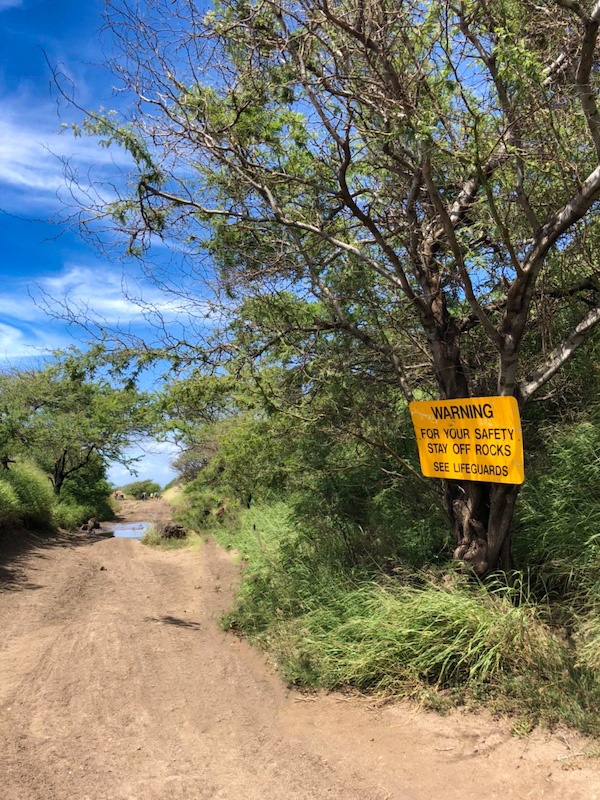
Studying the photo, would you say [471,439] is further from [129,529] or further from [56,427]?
[129,529]

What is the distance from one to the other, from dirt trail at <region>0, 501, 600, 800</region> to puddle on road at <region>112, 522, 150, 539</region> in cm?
1833

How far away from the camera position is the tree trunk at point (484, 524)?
16.2 feet

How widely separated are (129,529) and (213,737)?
1026 inches

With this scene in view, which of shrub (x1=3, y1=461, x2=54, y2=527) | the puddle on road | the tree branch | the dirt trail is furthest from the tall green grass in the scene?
the tree branch

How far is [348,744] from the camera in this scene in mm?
3877

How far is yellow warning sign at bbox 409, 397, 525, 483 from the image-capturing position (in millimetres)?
4555

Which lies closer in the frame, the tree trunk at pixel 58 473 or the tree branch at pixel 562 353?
the tree branch at pixel 562 353

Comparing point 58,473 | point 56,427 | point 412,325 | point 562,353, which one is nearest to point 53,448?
point 56,427

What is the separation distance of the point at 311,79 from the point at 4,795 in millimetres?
6115

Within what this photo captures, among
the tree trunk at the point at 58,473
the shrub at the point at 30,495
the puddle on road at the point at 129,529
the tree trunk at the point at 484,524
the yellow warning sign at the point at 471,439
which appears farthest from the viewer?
the puddle on road at the point at 129,529

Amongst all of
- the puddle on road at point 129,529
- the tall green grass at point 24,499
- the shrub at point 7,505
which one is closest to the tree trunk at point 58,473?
the puddle on road at point 129,529

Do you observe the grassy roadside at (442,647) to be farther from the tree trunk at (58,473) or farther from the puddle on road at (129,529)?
the tree trunk at (58,473)

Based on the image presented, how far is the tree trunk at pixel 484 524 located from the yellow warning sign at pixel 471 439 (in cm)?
25

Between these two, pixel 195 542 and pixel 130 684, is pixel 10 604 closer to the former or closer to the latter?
pixel 130 684
